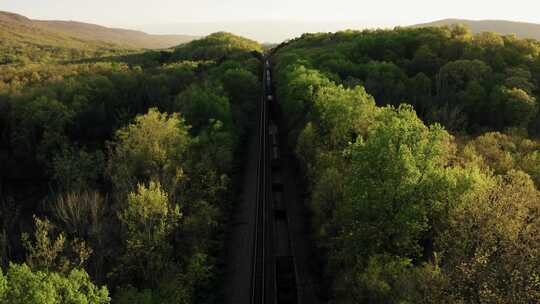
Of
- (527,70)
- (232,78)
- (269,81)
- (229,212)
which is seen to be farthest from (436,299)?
(269,81)

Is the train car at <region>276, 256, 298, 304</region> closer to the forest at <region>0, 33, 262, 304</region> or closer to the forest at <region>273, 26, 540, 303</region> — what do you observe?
the forest at <region>273, 26, 540, 303</region>

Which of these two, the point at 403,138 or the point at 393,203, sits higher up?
the point at 403,138

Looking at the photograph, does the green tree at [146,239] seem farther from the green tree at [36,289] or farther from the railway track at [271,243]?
the railway track at [271,243]

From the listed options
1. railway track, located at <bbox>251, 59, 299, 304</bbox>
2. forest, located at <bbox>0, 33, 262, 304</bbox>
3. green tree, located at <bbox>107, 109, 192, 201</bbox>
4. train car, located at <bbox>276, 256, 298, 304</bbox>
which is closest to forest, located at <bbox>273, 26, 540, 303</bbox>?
train car, located at <bbox>276, 256, 298, 304</bbox>

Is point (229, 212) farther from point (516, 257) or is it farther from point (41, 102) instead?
point (41, 102)

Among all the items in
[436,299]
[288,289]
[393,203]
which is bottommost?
[288,289]

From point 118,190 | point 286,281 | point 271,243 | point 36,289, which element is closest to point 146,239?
point 118,190

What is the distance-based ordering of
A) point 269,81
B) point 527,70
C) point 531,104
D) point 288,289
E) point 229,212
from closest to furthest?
point 288,289 → point 229,212 → point 531,104 → point 527,70 → point 269,81

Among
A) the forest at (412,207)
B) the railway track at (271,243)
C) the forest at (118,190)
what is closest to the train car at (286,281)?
the railway track at (271,243)

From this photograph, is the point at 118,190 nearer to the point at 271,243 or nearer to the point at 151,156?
the point at 151,156
